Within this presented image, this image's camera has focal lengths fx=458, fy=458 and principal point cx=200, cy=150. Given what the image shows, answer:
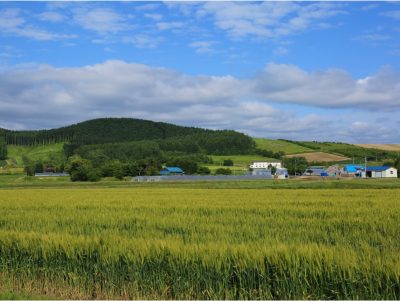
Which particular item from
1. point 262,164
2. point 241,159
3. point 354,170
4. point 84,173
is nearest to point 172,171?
point 84,173

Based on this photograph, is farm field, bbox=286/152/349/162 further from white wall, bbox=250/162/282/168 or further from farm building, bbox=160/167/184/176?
farm building, bbox=160/167/184/176

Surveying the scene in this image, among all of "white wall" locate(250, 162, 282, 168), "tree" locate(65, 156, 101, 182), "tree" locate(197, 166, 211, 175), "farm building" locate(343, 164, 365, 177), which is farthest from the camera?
"white wall" locate(250, 162, 282, 168)

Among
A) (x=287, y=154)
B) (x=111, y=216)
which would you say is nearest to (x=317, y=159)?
(x=287, y=154)

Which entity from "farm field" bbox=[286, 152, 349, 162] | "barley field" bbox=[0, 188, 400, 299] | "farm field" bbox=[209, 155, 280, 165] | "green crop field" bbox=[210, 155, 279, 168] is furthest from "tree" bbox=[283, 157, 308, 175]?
"barley field" bbox=[0, 188, 400, 299]

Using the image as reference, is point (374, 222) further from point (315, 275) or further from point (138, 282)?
point (138, 282)

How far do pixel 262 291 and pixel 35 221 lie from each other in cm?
1310

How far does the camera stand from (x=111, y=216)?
20.2 m

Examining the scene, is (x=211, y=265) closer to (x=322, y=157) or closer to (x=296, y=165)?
(x=296, y=165)

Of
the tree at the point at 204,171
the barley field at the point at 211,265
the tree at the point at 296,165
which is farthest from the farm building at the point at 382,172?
the barley field at the point at 211,265

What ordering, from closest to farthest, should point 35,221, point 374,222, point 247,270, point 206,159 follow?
point 247,270, point 374,222, point 35,221, point 206,159

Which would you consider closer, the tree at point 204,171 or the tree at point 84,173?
the tree at point 84,173

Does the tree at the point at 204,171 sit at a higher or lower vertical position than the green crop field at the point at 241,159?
lower

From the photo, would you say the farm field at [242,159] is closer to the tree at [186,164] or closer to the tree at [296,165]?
the tree at [296,165]

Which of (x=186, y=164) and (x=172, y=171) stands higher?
(x=186, y=164)
